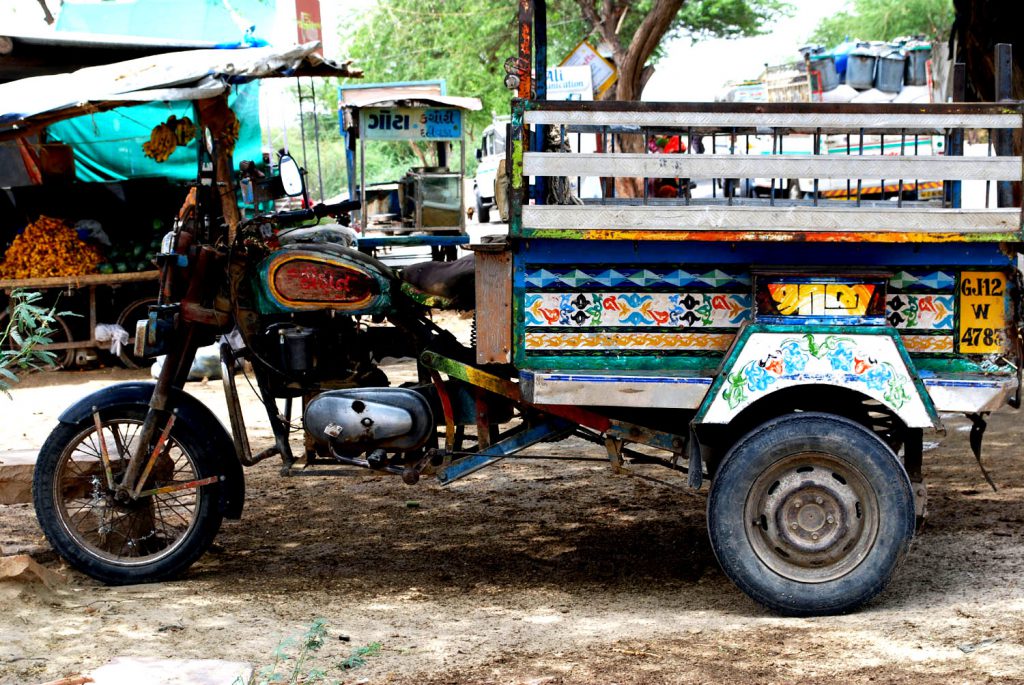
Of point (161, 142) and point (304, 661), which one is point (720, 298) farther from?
point (161, 142)

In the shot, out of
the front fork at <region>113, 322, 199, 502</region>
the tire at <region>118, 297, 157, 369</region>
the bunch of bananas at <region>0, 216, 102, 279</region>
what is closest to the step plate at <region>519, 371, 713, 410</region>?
the front fork at <region>113, 322, 199, 502</region>

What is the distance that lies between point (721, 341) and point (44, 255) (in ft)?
30.0

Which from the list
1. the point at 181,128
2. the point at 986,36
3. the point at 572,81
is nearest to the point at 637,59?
the point at 572,81

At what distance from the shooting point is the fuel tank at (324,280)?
4.61 meters

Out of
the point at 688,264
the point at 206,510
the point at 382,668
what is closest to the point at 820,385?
the point at 688,264

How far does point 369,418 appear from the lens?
4.55 meters

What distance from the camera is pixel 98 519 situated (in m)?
4.79

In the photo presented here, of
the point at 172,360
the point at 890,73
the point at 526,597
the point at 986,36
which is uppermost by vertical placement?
the point at 890,73

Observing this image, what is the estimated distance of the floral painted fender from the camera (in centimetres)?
391

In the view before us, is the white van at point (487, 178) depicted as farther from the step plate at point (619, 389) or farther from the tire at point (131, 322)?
the step plate at point (619, 389)

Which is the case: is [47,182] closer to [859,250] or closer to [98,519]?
[98,519]

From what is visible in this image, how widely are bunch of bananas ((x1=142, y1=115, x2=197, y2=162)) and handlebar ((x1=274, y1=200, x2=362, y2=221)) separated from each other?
631 mm

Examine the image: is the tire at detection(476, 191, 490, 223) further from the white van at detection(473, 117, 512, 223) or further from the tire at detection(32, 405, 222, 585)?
the tire at detection(32, 405, 222, 585)

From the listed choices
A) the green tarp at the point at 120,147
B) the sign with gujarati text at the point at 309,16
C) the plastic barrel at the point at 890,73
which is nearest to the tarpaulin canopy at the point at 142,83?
the green tarp at the point at 120,147
